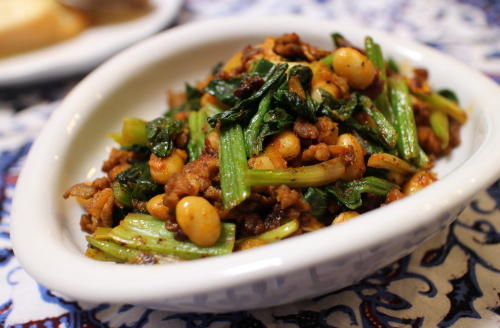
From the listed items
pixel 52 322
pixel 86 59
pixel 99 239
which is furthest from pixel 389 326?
pixel 86 59

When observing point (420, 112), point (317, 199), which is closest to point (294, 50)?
point (420, 112)

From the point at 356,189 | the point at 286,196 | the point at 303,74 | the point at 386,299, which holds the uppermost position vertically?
the point at 303,74

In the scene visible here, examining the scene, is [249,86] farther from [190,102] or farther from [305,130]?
[190,102]

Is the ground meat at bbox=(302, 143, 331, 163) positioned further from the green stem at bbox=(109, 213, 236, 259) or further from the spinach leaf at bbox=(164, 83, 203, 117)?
the spinach leaf at bbox=(164, 83, 203, 117)

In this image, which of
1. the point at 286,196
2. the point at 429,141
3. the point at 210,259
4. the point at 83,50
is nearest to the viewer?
the point at 210,259

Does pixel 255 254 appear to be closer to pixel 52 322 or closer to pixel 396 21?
pixel 52 322

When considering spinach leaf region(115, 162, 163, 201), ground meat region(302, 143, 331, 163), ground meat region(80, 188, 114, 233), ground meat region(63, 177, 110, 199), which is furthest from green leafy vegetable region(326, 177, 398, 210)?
ground meat region(63, 177, 110, 199)

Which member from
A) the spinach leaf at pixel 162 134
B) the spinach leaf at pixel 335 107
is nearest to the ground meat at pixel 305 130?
the spinach leaf at pixel 335 107
